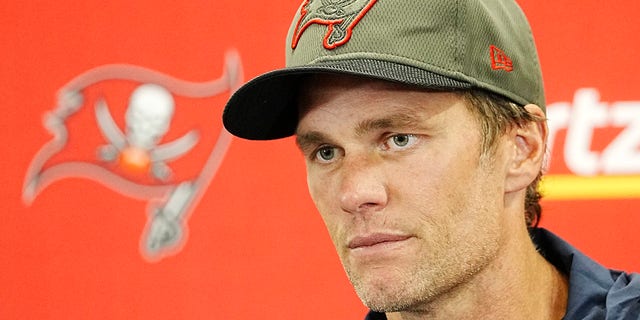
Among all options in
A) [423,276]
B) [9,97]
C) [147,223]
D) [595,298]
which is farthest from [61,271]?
[595,298]

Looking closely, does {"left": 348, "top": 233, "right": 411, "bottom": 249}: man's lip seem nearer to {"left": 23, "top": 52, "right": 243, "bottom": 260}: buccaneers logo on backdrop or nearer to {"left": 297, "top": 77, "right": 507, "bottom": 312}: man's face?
{"left": 297, "top": 77, "right": 507, "bottom": 312}: man's face

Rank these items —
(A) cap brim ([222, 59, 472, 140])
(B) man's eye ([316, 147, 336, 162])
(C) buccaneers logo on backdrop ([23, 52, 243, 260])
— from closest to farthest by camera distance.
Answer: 1. (A) cap brim ([222, 59, 472, 140])
2. (B) man's eye ([316, 147, 336, 162])
3. (C) buccaneers logo on backdrop ([23, 52, 243, 260])

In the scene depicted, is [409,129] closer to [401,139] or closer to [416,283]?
[401,139]

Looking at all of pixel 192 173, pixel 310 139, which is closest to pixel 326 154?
pixel 310 139

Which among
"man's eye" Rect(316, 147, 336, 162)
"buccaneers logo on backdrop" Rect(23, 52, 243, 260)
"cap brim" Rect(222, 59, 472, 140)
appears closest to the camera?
"cap brim" Rect(222, 59, 472, 140)

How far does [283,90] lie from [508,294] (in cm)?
37

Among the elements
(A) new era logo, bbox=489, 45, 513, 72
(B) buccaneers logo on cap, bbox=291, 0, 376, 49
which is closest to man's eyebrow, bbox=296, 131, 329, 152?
(B) buccaneers logo on cap, bbox=291, 0, 376, 49

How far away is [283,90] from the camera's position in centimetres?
115

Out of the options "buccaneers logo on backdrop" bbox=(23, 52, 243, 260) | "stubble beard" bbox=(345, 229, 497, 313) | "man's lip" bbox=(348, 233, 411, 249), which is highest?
"buccaneers logo on backdrop" bbox=(23, 52, 243, 260)

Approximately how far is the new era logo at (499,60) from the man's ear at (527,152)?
2.8 inches

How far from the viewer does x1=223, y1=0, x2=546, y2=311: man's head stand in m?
1.03

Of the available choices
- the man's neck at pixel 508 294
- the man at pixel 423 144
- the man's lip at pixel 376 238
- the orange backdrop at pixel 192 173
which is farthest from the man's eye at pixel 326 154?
the orange backdrop at pixel 192 173

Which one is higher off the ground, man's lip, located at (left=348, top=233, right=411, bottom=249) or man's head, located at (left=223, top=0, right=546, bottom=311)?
man's head, located at (left=223, top=0, right=546, bottom=311)

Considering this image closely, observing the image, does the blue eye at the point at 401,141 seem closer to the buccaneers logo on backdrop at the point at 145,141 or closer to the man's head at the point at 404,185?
the man's head at the point at 404,185
